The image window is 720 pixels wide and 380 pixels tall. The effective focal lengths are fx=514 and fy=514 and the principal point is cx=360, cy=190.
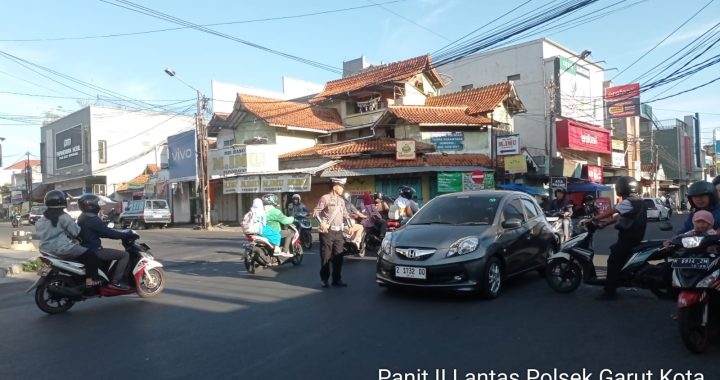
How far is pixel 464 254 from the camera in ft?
22.2

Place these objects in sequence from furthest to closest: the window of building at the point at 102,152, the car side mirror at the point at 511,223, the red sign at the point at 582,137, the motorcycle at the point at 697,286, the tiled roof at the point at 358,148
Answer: the window of building at the point at 102,152, the red sign at the point at 582,137, the tiled roof at the point at 358,148, the car side mirror at the point at 511,223, the motorcycle at the point at 697,286

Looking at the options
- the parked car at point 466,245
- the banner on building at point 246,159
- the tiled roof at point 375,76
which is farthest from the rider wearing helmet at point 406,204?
the tiled roof at point 375,76

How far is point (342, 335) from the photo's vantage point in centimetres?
550

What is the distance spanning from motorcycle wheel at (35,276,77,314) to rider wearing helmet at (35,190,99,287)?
272 millimetres

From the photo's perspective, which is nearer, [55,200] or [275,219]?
[55,200]

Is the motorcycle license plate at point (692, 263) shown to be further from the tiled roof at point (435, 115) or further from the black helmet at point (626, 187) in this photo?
the tiled roof at point (435, 115)

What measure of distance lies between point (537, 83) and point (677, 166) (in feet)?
85.9

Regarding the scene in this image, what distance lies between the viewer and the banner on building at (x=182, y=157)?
105 feet

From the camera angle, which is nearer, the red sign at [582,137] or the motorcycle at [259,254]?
the motorcycle at [259,254]

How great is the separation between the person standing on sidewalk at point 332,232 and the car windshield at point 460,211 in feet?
3.95

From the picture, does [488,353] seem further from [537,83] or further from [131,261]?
[537,83]

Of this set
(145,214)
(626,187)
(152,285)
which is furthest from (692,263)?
(145,214)

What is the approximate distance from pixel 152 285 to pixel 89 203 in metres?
1.58

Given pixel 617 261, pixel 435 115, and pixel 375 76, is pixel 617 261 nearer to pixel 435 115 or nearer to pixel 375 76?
pixel 435 115
